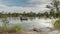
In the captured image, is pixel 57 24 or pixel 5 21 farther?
pixel 57 24

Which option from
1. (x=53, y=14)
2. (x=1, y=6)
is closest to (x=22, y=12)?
(x=1, y=6)

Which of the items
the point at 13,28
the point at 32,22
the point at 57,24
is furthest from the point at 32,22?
the point at 57,24

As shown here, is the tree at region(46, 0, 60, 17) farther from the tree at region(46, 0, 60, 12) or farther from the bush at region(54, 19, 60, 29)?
the bush at region(54, 19, 60, 29)

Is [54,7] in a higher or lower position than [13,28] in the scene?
higher

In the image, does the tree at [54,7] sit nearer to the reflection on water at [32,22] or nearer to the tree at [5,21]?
the reflection on water at [32,22]

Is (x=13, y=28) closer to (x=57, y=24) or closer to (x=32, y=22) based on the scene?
(x=32, y=22)

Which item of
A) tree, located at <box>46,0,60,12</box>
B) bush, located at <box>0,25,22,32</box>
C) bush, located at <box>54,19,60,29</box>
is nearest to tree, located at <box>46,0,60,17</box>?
tree, located at <box>46,0,60,12</box>

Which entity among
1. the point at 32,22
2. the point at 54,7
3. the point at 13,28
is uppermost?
the point at 54,7

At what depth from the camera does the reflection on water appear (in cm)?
363

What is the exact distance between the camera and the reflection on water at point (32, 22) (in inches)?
143

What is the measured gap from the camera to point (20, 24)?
11.8ft

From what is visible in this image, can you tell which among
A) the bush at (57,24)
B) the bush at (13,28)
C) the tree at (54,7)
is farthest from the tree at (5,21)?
the bush at (57,24)

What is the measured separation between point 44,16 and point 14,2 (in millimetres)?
859

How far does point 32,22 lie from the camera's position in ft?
12.1
